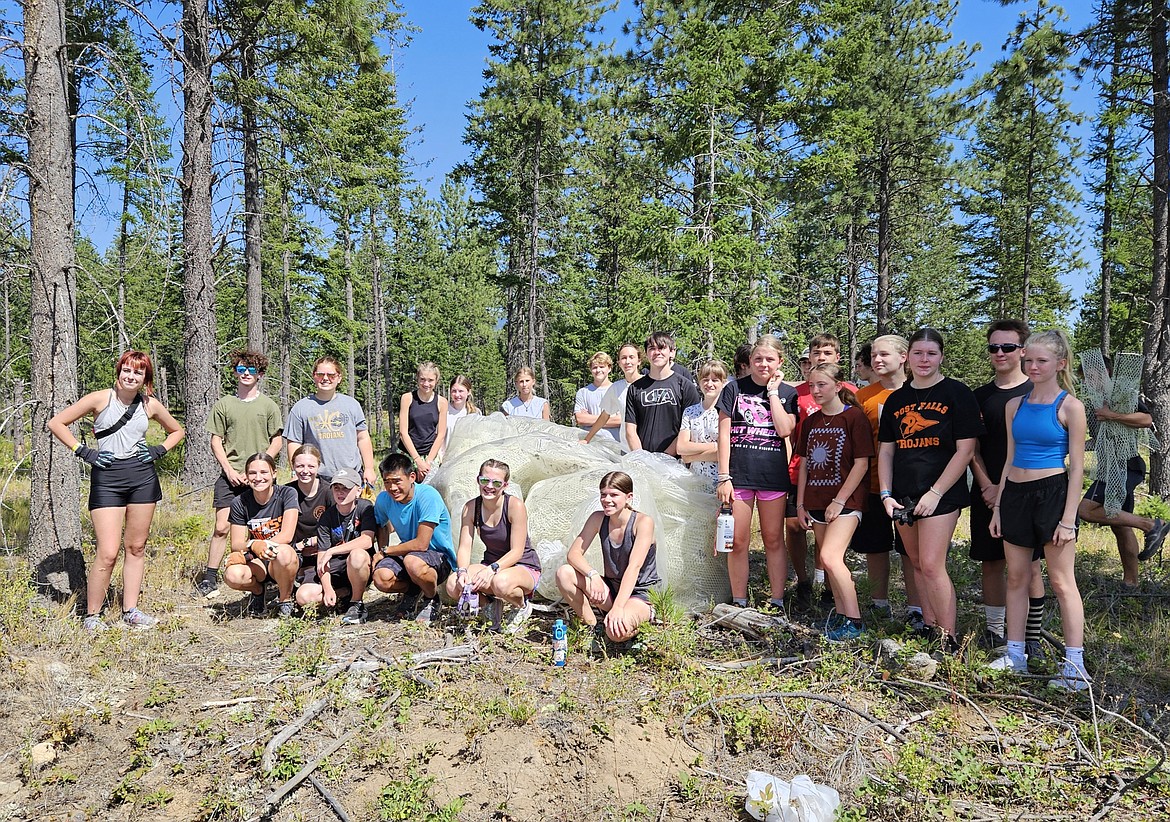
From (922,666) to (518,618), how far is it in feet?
8.01

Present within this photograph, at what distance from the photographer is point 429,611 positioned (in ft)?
16.2

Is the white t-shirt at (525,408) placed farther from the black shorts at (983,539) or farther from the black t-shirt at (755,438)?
the black shorts at (983,539)

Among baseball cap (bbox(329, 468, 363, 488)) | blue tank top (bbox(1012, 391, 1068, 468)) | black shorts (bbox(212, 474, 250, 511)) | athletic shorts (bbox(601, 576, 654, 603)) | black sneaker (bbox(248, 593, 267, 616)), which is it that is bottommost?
black sneaker (bbox(248, 593, 267, 616))

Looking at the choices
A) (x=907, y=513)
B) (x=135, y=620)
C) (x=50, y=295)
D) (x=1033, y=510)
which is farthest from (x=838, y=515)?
(x=50, y=295)

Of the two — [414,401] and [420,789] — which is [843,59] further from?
[420,789]

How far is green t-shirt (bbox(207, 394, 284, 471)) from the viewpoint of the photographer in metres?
5.89

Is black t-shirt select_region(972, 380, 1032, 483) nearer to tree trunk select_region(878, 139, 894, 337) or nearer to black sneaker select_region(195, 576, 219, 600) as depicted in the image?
black sneaker select_region(195, 576, 219, 600)

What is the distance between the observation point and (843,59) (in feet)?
50.1

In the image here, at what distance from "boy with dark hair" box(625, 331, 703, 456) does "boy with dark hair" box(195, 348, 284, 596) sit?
3.05 m

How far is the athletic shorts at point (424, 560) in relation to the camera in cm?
485

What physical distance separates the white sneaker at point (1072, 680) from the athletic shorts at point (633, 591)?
2.19 meters

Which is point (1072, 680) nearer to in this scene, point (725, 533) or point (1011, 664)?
point (1011, 664)

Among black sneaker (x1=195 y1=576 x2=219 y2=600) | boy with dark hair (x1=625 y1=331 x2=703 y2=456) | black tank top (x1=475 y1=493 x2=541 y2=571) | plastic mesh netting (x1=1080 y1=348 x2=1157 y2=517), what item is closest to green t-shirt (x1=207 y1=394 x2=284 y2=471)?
black sneaker (x1=195 y1=576 x2=219 y2=600)

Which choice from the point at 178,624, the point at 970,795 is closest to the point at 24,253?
the point at 178,624
